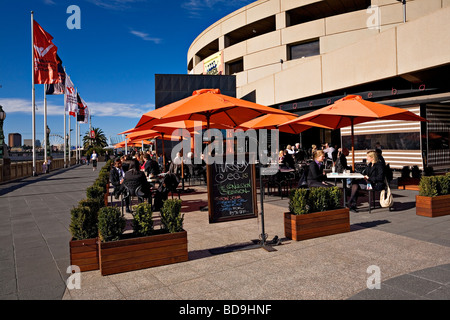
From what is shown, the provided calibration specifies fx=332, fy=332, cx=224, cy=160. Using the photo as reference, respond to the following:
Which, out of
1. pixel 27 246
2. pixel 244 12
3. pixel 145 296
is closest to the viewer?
pixel 145 296

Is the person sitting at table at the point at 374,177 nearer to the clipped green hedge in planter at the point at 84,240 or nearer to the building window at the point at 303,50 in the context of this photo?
the clipped green hedge in planter at the point at 84,240

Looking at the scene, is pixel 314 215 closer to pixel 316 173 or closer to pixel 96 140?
pixel 316 173

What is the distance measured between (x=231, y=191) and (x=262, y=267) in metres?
1.44

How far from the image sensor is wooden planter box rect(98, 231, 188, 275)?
4.47 meters

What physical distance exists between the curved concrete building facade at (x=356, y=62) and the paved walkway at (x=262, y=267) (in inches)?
356

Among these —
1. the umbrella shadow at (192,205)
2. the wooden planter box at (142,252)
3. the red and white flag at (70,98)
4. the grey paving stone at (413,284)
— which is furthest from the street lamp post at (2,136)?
the grey paving stone at (413,284)

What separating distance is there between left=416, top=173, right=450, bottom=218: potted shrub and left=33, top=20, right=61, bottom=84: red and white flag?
70.2 feet

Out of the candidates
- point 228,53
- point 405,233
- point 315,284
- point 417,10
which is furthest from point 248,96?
point 315,284

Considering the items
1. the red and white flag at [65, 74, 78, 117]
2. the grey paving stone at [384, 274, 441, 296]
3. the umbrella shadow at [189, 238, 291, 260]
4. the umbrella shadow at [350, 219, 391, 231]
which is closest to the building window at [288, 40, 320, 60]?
the red and white flag at [65, 74, 78, 117]

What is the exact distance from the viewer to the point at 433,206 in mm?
7461

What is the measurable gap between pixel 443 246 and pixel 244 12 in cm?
2962

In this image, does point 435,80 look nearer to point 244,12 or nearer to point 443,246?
point 443,246

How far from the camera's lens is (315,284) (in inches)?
158

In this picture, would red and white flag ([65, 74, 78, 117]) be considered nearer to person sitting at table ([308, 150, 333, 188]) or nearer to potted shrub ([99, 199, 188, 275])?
person sitting at table ([308, 150, 333, 188])
